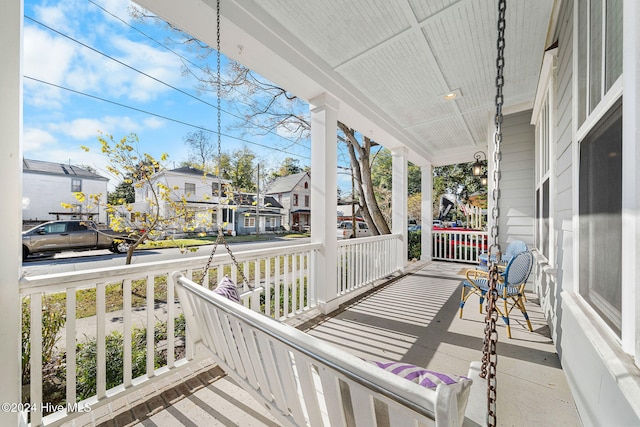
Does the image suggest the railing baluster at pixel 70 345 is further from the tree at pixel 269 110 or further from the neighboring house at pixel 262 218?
the neighboring house at pixel 262 218

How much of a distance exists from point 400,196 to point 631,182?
451 centimetres

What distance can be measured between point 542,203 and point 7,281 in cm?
497

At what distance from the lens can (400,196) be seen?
5.32 metres

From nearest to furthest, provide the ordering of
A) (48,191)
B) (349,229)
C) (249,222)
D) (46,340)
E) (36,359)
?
(36,359) < (46,340) < (48,191) < (349,229) < (249,222)

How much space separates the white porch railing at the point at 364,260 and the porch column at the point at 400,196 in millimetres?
139

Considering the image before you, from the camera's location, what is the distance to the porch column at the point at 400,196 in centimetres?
523

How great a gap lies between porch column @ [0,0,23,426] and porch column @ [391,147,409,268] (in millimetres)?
5079

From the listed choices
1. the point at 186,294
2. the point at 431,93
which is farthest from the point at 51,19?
the point at 431,93

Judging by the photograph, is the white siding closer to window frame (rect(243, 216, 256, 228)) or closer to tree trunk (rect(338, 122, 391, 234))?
tree trunk (rect(338, 122, 391, 234))

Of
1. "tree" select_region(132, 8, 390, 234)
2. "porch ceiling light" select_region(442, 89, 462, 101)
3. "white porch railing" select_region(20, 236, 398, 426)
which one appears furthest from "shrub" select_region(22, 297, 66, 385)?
"porch ceiling light" select_region(442, 89, 462, 101)

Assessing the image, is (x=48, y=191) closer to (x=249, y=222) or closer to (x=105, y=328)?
(x=249, y=222)

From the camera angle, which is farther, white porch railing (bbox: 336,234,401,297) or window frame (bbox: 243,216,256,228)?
window frame (bbox: 243,216,256,228)

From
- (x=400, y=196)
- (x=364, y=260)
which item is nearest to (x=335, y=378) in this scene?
(x=364, y=260)

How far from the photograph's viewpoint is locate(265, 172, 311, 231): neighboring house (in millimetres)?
21000
